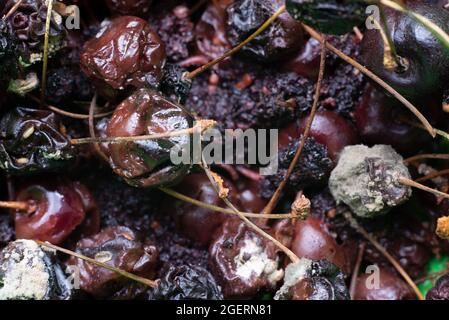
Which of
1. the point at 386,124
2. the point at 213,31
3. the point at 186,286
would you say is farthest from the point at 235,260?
the point at 213,31

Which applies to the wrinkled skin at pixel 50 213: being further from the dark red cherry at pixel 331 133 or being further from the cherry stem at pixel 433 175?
the cherry stem at pixel 433 175

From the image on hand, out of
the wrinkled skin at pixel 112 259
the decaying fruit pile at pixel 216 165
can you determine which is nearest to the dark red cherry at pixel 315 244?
the decaying fruit pile at pixel 216 165

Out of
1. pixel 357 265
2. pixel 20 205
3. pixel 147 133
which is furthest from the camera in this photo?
pixel 357 265

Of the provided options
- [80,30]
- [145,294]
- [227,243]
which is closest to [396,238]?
[227,243]

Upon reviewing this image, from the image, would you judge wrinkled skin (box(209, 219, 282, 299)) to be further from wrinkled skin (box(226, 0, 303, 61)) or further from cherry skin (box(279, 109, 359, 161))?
wrinkled skin (box(226, 0, 303, 61))

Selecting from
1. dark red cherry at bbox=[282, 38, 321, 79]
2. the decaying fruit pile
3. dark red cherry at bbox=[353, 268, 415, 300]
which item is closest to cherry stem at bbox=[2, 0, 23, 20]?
the decaying fruit pile

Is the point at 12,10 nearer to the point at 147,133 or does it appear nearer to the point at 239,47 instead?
the point at 147,133

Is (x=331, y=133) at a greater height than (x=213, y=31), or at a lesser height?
lesser
